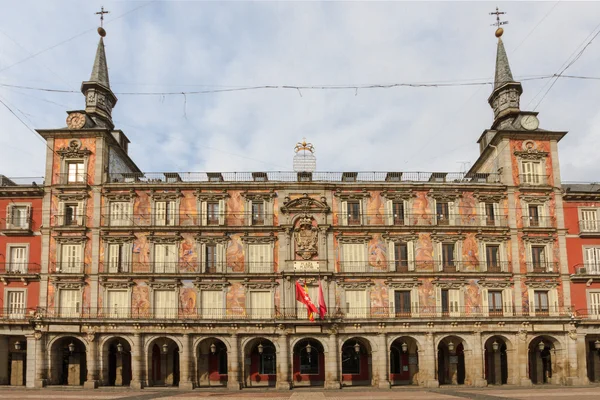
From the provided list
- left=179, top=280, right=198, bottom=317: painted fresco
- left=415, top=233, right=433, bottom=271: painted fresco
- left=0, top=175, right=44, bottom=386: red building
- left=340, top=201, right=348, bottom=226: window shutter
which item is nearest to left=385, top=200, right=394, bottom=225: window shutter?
left=415, top=233, right=433, bottom=271: painted fresco

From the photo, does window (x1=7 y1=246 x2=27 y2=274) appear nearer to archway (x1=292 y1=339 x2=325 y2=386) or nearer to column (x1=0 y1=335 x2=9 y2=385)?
column (x1=0 y1=335 x2=9 y2=385)

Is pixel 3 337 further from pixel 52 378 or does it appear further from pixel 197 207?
pixel 197 207

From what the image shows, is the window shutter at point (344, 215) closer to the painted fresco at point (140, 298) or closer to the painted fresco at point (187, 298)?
the painted fresco at point (187, 298)

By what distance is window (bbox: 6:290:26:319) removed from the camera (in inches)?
1950

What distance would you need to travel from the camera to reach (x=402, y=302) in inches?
1987

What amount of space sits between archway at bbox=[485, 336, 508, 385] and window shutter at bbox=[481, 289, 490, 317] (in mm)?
2606

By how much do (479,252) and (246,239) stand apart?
20205mm

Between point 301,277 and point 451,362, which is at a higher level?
point 301,277

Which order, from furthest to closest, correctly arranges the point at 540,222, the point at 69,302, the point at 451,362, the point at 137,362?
the point at 540,222 < the point at 451,362 < the point at 69,302 < the point at 137,362

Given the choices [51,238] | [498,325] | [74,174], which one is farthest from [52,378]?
[498,325]

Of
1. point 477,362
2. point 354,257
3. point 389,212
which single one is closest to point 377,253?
point 354,257

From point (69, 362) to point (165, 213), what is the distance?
1500 centimetres

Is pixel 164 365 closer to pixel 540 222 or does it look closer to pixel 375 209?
pixel 375 209

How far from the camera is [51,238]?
50438 millimetres
